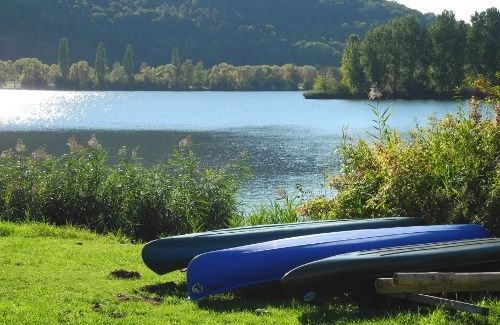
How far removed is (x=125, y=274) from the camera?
29.0 feet

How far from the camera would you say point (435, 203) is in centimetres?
1002

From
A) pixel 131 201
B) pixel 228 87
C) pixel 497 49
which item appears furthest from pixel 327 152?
pixel 228 87

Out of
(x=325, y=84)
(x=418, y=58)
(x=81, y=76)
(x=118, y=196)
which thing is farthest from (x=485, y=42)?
(x=81, y=76)

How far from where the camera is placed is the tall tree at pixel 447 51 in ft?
290

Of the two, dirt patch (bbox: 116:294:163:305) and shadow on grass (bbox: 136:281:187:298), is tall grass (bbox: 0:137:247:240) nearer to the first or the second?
shadow on grass (bbox: 136:281:187:298)

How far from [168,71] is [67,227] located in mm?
142446

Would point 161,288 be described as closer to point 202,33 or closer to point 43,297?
A: point 43,297

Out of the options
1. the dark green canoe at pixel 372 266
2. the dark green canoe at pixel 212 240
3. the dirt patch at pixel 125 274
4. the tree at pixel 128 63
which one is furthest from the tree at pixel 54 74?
the dark green canoe at pixel 372 266

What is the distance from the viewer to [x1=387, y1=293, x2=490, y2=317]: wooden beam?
6.26 meters

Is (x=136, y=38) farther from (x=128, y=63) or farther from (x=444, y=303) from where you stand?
(x=444, y=303)

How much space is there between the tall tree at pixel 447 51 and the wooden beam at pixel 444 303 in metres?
84.8

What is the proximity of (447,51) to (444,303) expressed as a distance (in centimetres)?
8790

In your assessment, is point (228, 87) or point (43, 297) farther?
point (228, 87)

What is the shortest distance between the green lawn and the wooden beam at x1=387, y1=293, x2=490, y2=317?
97mm
